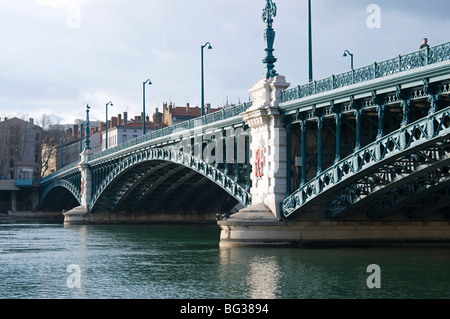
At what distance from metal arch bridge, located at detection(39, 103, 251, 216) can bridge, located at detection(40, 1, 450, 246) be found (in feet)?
0.54

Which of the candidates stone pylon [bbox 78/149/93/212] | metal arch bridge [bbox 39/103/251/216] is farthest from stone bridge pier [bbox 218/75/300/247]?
stone pylon [bbox 78/149/93/212]

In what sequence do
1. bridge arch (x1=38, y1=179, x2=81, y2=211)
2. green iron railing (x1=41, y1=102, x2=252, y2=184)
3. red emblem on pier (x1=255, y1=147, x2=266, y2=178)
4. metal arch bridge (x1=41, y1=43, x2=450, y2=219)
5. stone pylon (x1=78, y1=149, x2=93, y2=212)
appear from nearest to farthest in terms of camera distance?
metal arch bridge (x1=41, y1=43, x2=450, y2=219), red emblem on pier (x1=255, y1=147, x2=266, y2=178), green iron railing (x1=41, y1=102, x2=252, y2=184), stone pylon (x1=78, y1=149, x2=93, y2=212), bridge arch (x1=38, y1=179, x2=81, y2=211)

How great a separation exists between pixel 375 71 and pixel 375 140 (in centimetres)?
375

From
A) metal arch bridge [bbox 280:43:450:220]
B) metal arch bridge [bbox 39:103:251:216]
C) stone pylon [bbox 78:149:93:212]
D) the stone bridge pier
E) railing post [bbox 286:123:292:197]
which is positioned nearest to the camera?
metal arch bridge [bbox 280:43:450:220]

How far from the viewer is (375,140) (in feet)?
125

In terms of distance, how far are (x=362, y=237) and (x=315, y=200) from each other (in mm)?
4461

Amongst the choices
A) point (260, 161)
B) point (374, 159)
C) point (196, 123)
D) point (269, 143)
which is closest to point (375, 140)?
point (374, 159)

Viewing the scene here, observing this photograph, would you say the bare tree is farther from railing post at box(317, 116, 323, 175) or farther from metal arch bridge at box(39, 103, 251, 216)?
railing post at box(317, 116, 323, 175)

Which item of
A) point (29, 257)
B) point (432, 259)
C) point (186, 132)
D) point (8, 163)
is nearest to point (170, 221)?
point (186, 132)

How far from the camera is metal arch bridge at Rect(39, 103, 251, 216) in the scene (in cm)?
5038

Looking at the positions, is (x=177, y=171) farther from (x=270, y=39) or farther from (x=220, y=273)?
(x=220, y=273)

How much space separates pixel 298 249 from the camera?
42875 mm

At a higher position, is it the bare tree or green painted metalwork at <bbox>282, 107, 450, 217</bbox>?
the bare tree
